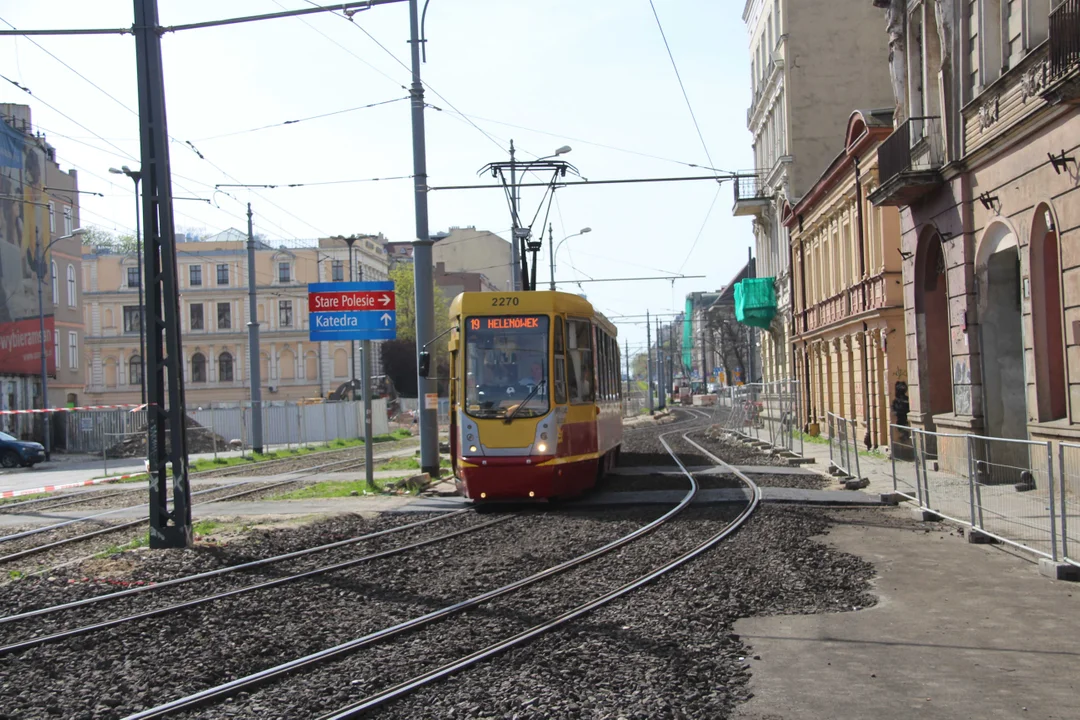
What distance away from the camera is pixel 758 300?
47.5 m

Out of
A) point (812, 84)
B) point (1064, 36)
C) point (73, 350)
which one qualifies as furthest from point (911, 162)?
point (73, 350)

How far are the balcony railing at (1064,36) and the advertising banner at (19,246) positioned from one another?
132 feet

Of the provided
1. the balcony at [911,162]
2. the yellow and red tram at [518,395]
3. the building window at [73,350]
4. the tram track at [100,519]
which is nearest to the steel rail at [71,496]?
the tram track at [100,519]

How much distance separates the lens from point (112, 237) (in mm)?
Answer: 111500

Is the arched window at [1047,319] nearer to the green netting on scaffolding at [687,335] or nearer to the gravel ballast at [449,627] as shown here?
the gravel ballast at [449,627]

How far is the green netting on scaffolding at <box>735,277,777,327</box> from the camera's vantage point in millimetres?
47469

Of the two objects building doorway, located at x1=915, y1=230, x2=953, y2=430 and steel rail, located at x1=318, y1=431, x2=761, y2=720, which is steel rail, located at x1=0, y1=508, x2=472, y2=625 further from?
building doorway, located at x1=915, y1=230, x2=953, y2=430

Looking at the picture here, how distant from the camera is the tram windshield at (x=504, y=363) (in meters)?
16.6

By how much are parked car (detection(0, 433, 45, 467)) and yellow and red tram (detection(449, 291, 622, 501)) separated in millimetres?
23118

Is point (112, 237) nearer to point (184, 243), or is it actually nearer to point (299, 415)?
point (184, 243)

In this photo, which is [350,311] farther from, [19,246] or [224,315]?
[224,315]

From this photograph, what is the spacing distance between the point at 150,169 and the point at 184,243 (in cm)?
7320

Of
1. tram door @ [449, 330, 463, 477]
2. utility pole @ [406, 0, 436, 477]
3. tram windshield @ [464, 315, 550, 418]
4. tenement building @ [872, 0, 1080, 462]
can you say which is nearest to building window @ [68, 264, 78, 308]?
utility pole @ [406, 0, 436, 477]

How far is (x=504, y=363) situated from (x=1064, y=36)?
8557 millimetres
